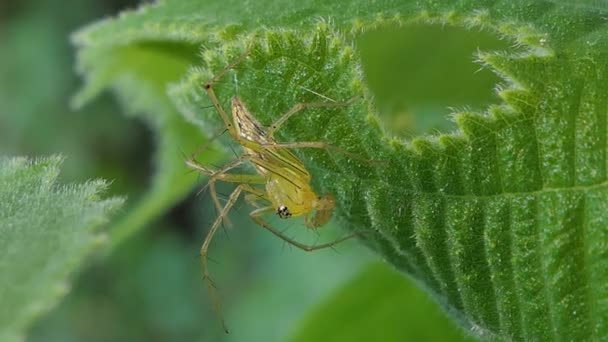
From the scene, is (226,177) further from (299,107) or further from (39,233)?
(39,233)

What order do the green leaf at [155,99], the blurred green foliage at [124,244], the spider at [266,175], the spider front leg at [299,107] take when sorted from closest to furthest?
the spider front leg at [299,107] → the spider at [266,175] → the green leaf at [155,99] → the blurred green foliage at [124,244]

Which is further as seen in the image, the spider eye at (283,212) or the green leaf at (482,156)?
the spider eye at (283,212)

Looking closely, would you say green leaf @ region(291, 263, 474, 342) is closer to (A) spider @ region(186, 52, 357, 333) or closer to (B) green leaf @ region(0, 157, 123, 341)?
(A) spider @ region(186, 52, 357, 333)

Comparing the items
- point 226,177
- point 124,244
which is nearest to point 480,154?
point 226,177

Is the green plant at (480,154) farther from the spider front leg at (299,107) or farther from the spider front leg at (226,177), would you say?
the spider front leg at (226,177)

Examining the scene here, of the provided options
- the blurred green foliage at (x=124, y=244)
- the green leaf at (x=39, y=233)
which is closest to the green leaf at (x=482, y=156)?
the green leaf at (x=39, y=233)

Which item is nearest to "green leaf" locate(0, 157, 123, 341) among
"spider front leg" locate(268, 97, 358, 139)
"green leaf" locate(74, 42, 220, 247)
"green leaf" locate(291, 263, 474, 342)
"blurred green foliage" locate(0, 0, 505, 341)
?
"spider front leg" locate(268, 97, 358, 139)

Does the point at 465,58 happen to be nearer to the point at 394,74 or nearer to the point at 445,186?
the point at 394,74
